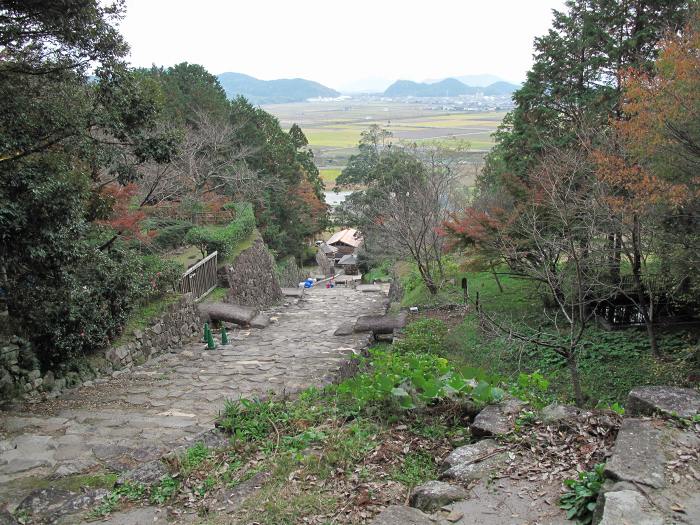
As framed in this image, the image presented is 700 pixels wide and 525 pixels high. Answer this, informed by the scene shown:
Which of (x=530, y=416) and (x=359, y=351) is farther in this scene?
(x=359, y=351)

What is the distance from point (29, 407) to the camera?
7.57 m

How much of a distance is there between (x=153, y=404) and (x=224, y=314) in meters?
6.49

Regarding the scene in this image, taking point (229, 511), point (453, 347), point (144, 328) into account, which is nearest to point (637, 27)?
point (453, 347)

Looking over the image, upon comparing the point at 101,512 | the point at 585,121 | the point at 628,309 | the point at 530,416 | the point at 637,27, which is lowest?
the point at 628,309

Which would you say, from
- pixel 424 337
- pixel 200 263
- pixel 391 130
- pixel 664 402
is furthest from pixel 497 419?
pixel 391 130

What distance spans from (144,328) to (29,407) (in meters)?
3.44

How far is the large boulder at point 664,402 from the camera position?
4857 mm

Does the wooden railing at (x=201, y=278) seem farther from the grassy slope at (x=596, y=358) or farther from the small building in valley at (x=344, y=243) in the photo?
the small building in valley at (x=344, y=243)

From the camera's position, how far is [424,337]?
1271 centimetres

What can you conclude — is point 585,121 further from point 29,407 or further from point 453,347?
point 29,407

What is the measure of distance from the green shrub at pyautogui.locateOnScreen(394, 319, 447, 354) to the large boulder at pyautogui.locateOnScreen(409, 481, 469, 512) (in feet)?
24.9

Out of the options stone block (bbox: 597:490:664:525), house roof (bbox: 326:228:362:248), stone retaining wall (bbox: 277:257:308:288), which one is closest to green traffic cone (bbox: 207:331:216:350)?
stone block (bbox: 597:490:664:525)

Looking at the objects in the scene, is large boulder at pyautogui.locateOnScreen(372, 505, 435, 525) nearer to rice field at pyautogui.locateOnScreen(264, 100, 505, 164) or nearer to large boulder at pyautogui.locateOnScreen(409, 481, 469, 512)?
large boulder at pyautogui.locateOnScreen(409, 481, 469, 512)

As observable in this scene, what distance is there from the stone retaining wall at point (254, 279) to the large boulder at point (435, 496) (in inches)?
506
